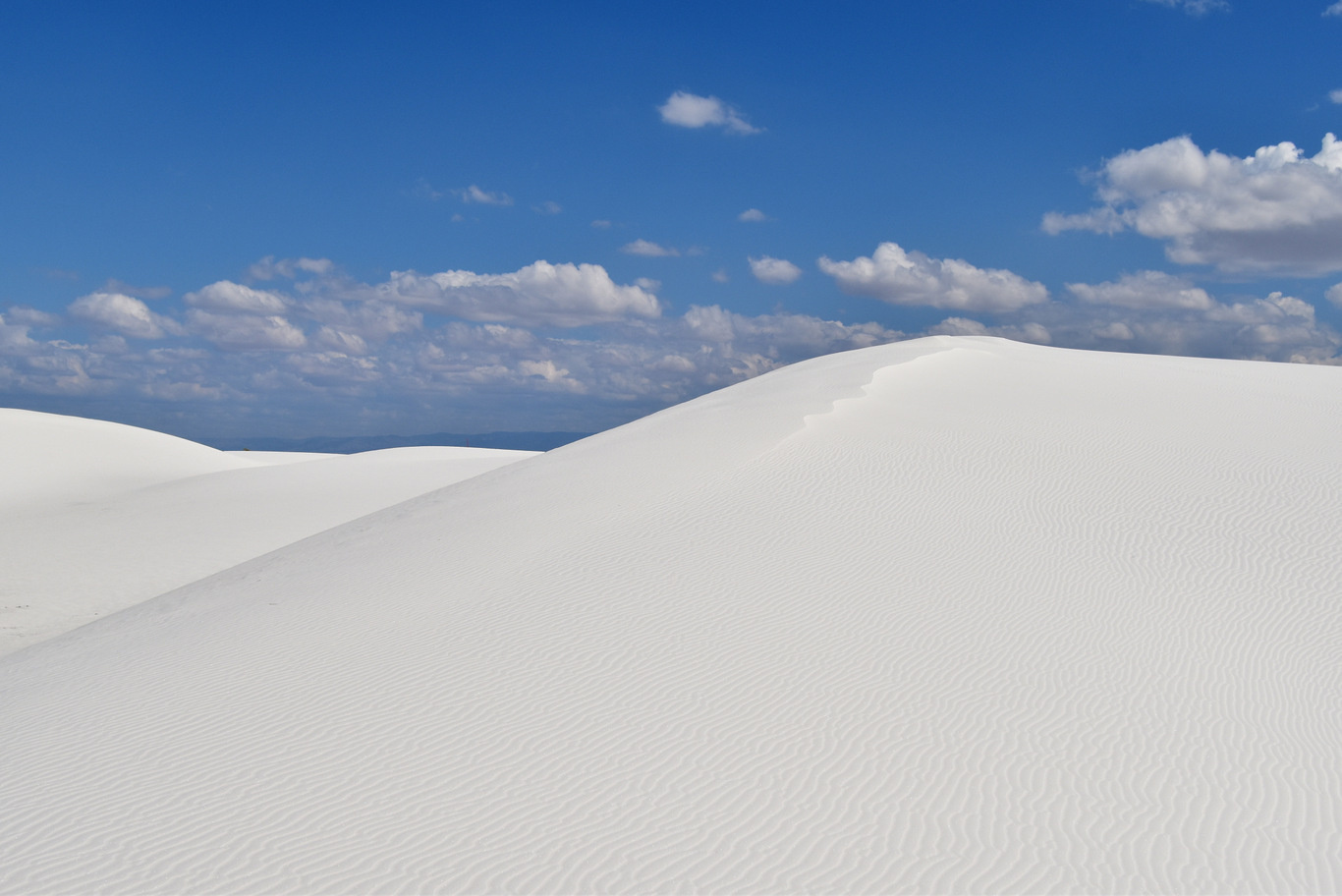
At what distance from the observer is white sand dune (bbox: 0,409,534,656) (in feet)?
A: 50.0

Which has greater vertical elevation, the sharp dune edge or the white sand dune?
the white sand dune

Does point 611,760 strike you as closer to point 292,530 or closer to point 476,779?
point 476,779

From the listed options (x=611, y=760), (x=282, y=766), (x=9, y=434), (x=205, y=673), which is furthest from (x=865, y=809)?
(x=9, y=434)

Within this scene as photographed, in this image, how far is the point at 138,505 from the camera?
913 inches

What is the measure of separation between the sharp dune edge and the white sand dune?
198 inches

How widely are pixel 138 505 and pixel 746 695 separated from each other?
72.2 ft

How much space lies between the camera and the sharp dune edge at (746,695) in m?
4.75

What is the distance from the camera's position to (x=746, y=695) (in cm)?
629

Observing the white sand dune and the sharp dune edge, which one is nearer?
the sharp dune edge

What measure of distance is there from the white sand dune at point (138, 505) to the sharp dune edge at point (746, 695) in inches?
198

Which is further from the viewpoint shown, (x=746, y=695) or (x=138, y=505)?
(x=138, y=505)

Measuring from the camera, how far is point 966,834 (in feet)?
15.9

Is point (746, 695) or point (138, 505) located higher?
point (138, 505)

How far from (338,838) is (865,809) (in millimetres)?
2859
